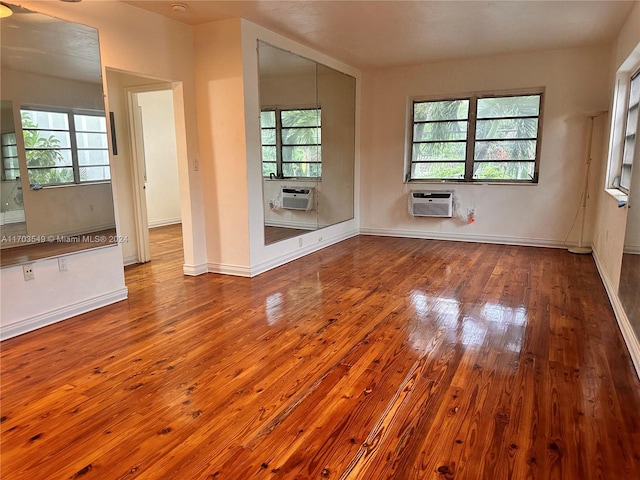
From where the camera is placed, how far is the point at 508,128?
6.05 metres

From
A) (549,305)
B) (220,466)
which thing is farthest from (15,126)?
(549,305)

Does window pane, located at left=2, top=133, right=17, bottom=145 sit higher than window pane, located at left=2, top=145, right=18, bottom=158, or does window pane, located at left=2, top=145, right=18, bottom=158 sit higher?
window pane, located at left=2, top=133, right=17, bottom=145

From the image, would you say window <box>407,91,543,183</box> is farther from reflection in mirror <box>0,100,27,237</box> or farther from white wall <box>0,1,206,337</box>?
A: reflection in mirror <box>0,100,27,237</box>

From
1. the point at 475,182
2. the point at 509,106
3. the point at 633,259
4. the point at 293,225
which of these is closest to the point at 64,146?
the point at 293,225

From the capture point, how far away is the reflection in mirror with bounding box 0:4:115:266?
9.73ft

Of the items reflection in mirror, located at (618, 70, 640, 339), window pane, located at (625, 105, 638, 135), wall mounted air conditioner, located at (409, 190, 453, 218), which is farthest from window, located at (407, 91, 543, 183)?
reflection in mirror, located at (618, 70, 640, 339)

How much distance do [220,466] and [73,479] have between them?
561 millimetres

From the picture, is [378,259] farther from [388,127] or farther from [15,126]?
[15,126]

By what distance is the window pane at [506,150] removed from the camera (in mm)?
5973

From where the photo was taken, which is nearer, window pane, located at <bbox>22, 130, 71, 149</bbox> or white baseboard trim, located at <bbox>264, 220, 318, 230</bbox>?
window pane, located at <bbox>22, 130, 71, 149</bbox>

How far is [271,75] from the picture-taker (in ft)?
15.1

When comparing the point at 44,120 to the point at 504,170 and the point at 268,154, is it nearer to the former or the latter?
the point at 268,154

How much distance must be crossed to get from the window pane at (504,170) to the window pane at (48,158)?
5.22 metres

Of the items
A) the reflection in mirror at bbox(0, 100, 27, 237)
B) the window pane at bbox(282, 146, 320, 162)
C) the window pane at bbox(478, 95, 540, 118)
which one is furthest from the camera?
the window pane at bbox(478, 95, 540, 118)
